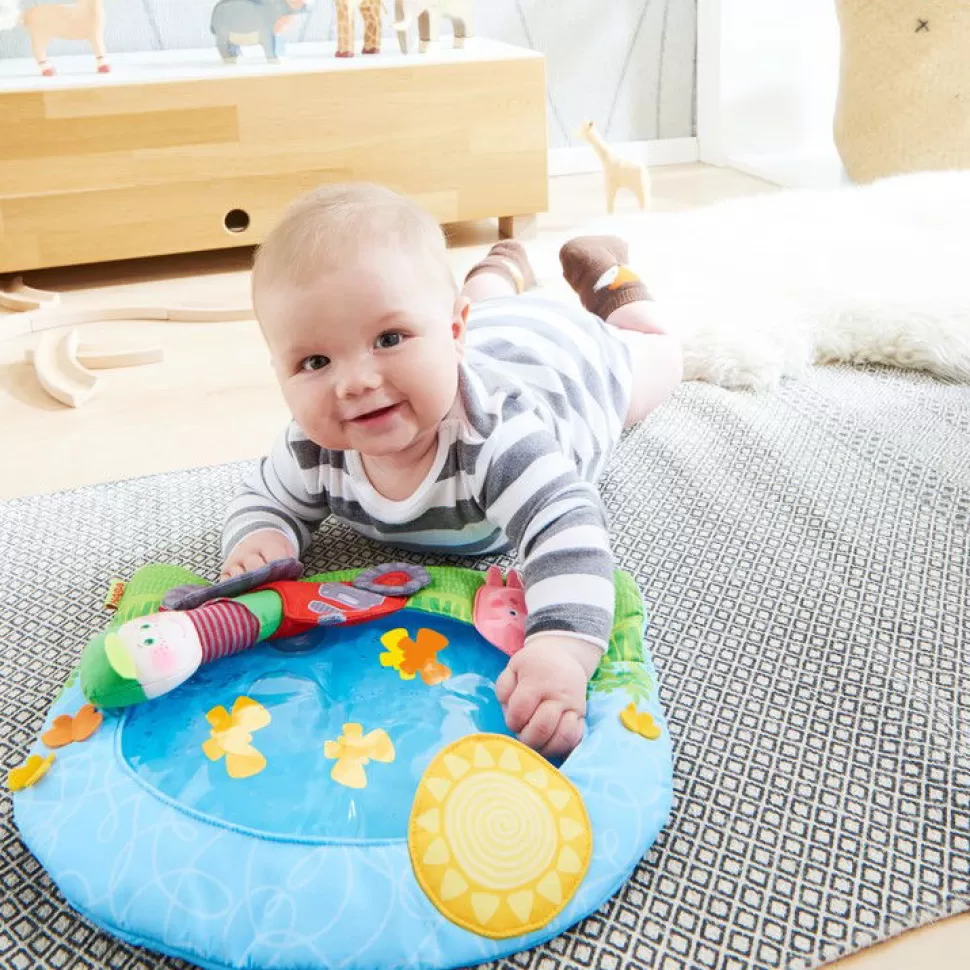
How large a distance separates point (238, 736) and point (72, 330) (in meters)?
1.19

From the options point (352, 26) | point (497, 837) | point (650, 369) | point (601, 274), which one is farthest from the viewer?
point (352, 26)

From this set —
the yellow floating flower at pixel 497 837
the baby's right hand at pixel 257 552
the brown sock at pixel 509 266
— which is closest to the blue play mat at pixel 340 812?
the yellow floating flower at pixel 497 837

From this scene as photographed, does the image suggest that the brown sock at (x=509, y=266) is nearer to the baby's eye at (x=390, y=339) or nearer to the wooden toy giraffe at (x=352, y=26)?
the baby's eye at (x=390, y=339)

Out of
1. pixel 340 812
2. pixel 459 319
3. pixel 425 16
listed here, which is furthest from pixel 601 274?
pixel 425 16

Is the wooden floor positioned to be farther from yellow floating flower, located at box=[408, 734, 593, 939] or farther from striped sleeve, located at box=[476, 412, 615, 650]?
yellow floating flower, located at box=[408, 734, 593, 939]

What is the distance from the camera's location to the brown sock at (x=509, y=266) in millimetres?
1442

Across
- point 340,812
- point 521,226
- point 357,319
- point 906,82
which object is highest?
point 357,319

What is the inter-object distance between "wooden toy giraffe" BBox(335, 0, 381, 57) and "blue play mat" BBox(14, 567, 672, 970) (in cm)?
163

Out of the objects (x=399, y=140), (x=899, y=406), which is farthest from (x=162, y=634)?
(x=399, y=140)

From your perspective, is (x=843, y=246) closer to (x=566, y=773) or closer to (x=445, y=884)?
(x=566, y=773)

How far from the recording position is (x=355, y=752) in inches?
28.5

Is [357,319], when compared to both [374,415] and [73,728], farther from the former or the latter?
[73,728]

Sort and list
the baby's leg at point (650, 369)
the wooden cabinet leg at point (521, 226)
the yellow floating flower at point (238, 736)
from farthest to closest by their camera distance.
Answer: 1. the wooden cabinet leg at point (521, 226)
2. the baby's leg at point (650, 369)
3. the yellow floating flower at point (238, 736)

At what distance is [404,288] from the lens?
2.64ft
